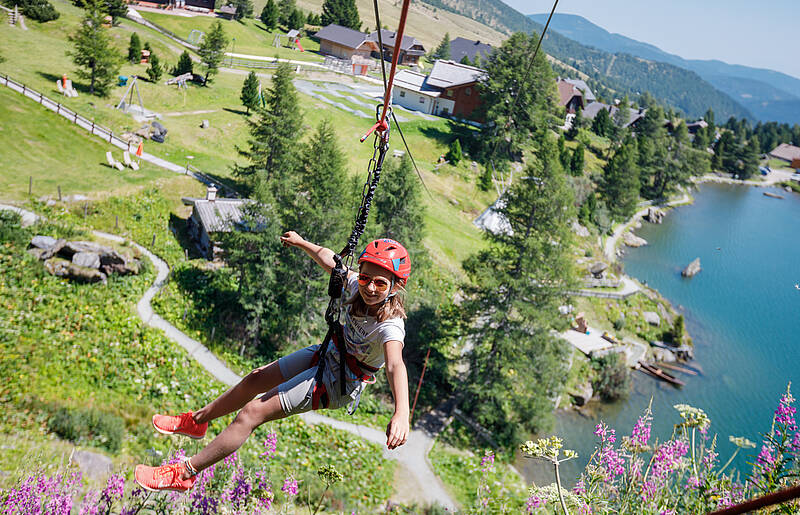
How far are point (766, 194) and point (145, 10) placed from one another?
97.0m

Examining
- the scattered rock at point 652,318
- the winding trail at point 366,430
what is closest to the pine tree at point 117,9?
the winding trail at point 366,430

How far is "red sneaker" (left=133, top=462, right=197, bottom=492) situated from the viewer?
459 cm

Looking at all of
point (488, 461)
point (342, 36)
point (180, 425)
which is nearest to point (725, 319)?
point (488, 461)

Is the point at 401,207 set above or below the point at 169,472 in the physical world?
below

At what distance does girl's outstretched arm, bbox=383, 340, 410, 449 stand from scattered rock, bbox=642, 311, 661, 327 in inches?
1528

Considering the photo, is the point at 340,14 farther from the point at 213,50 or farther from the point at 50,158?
the point at 50,158

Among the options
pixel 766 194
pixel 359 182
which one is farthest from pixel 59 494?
pixel 766 194

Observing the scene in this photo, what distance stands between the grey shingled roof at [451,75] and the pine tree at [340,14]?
26.0 metres

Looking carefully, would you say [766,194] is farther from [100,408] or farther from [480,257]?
[100,408]

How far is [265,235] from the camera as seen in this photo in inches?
879

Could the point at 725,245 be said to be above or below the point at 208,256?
above

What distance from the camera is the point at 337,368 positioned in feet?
15.9

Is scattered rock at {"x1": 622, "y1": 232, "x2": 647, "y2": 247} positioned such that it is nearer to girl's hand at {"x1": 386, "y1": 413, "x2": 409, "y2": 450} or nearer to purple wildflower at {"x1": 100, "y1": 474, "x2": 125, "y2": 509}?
purple wildflower at {"x1": 100, "y1": 474, "x2": 125, "y2": 509}

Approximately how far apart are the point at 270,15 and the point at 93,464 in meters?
81.2
